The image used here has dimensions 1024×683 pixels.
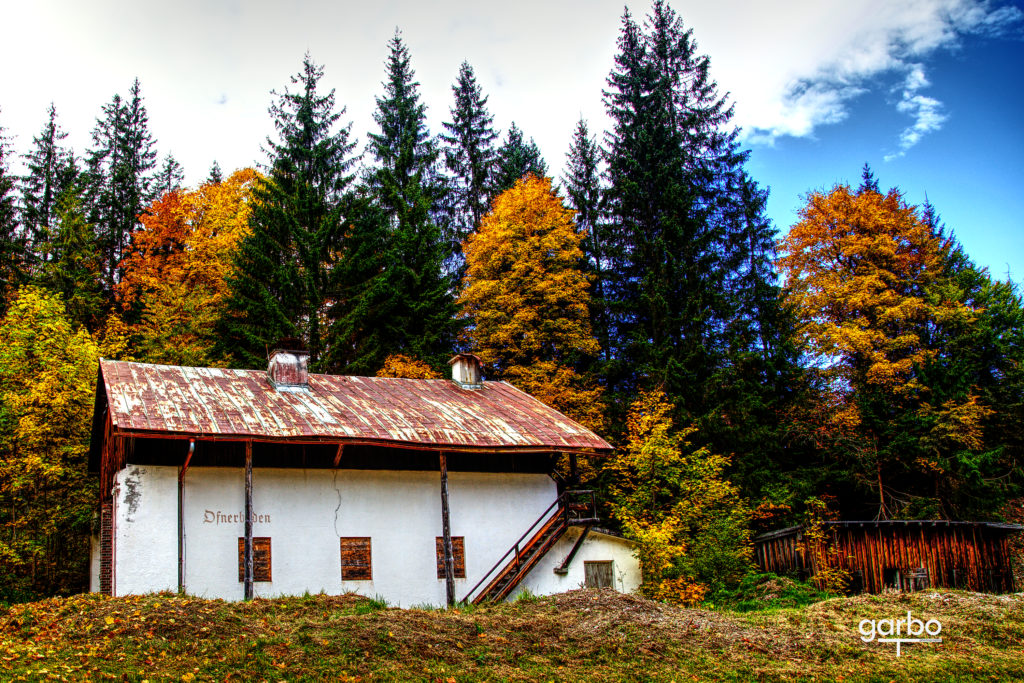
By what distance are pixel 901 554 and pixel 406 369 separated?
1903cm

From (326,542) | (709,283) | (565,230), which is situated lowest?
(326,542)

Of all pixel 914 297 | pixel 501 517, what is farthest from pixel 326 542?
pixel 914 297

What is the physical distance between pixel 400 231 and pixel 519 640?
24.7 metres

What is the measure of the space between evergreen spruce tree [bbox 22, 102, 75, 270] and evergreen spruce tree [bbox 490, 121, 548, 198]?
75.5 ft

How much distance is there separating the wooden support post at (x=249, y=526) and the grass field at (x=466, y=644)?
118cm

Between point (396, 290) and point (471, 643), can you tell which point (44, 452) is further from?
point (471, 643)

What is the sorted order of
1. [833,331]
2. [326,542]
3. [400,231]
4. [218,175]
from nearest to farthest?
[326,542], [833,331], [400,231], [218,175]

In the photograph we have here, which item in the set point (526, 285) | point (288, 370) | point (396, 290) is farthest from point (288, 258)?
point (288, 370)

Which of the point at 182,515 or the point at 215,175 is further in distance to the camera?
the point at 215,175

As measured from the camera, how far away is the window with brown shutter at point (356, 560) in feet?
68.0

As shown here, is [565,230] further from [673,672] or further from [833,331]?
[673,672]

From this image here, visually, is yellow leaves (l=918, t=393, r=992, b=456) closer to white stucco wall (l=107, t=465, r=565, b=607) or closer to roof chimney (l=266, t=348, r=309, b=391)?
white stucco wall (l=107, t=465, r=565, b=607)

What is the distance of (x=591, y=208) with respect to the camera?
4291 cm

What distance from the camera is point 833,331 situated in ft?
114
